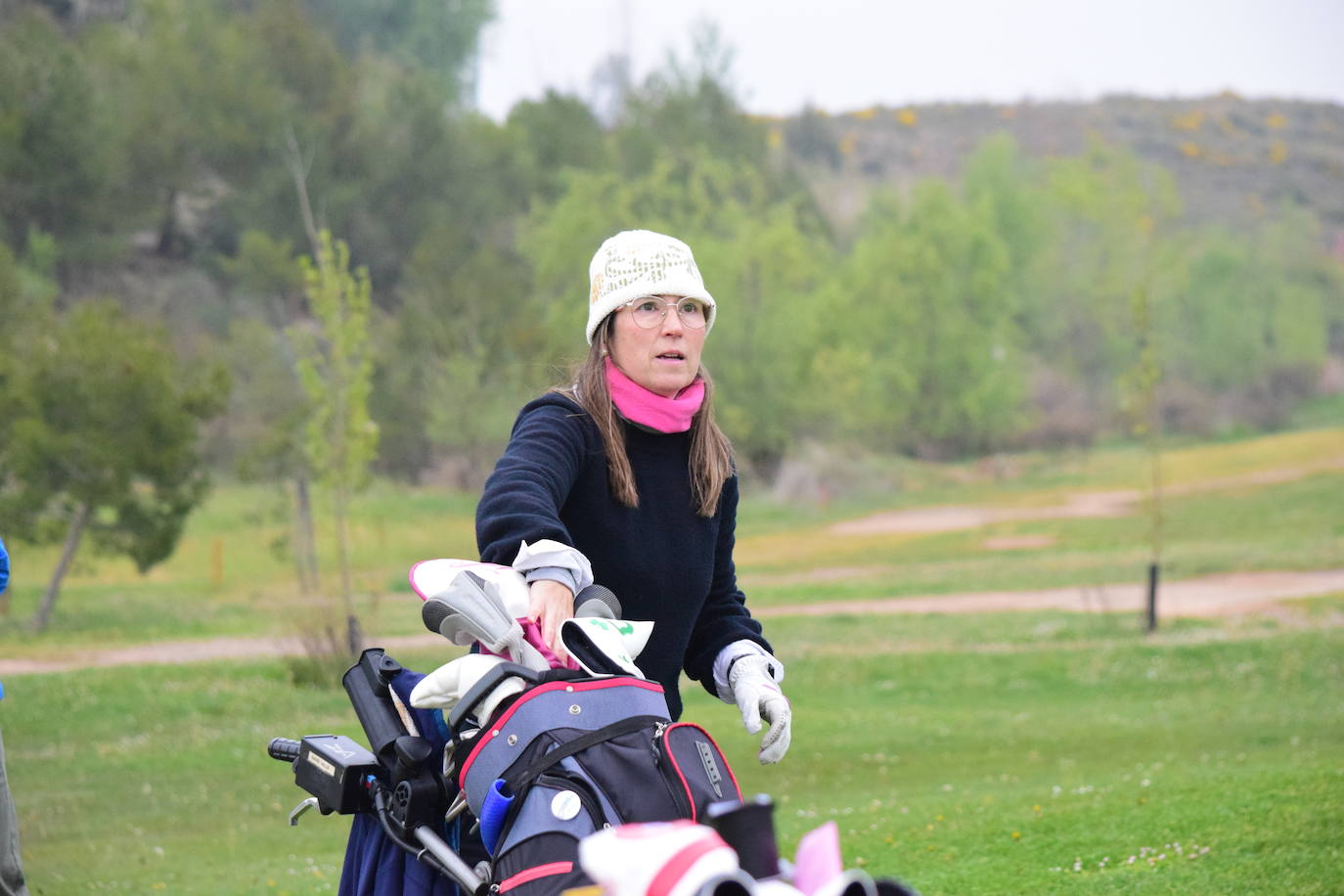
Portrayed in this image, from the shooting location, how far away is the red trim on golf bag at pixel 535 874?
2.60 m

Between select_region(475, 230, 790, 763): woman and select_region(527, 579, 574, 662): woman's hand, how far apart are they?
324 mm

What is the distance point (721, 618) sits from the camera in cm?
365

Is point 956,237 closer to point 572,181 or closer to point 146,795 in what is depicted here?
point 572,181

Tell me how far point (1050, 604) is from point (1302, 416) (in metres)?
38.0

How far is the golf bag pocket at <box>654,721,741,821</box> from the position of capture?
8.95ft

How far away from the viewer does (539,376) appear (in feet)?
120

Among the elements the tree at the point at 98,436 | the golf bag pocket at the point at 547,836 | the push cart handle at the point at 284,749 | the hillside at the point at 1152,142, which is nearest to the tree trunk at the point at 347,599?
the tree at the point at 98,436

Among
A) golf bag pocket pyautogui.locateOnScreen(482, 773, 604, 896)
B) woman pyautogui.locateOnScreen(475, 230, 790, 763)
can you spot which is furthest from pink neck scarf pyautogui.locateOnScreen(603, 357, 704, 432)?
golf bag pocket pyautogui.locateOnScreen(482, 773, 604, 896)

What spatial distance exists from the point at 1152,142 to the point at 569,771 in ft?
408

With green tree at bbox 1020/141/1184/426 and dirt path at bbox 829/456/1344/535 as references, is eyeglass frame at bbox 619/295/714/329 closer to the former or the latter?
dirt path at bbox 829/456/1344/535

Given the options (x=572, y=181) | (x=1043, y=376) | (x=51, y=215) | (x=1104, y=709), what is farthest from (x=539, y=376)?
(x=1043, y=376)

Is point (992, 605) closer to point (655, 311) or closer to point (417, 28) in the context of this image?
point (655, 311)

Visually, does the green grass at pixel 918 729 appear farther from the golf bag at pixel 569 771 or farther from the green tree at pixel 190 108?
the green tree at pixel 190 108

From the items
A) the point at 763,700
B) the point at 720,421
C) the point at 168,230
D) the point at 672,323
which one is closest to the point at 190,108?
the point at 168,230
